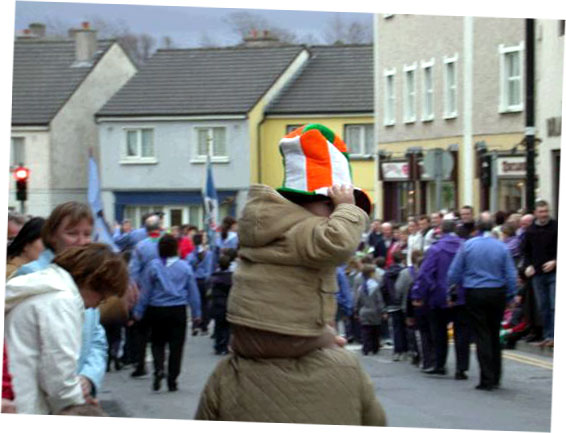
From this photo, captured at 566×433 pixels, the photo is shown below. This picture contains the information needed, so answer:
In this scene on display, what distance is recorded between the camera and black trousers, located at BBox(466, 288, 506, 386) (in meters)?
15.5

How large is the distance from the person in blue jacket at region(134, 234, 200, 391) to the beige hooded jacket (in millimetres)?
9951

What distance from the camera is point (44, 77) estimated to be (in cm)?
6538

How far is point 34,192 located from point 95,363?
57565mm

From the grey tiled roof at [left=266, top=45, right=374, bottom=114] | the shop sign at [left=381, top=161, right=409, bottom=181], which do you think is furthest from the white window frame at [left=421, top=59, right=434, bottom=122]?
the grey tiled roof at [left=266, top=45, right=374, bottom=114]

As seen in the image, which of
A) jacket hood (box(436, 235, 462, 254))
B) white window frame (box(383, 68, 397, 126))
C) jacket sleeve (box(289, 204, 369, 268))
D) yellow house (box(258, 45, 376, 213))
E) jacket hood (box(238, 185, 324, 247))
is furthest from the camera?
yellow house (box(258, 45, 376, 213))

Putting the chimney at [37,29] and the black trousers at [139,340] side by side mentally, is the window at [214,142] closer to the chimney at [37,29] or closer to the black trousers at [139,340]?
the chimney at [37,29]

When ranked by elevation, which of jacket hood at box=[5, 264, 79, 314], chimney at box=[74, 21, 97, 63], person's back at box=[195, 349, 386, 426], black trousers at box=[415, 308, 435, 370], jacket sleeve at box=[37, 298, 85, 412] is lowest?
black trousers at box=[415, 308, 435, 370]

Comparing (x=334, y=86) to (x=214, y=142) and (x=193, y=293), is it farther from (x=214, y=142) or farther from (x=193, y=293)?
(x=193, y=293)

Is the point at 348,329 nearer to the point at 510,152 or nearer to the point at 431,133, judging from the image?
the point at 510,152

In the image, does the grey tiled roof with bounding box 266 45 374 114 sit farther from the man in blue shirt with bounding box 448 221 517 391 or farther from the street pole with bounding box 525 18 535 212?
the man in blue shirt with bounding box 448 221 517 391

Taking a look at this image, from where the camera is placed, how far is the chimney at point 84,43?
65.2 m

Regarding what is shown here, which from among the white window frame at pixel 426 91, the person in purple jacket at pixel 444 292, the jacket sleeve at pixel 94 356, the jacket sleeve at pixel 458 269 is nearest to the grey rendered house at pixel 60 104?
the white window frame at pixel 426 91

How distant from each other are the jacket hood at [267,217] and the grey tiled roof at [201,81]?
54.3 meters

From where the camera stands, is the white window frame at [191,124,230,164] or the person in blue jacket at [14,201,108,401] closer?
the person in blue jacket at [14,201,108,401]
